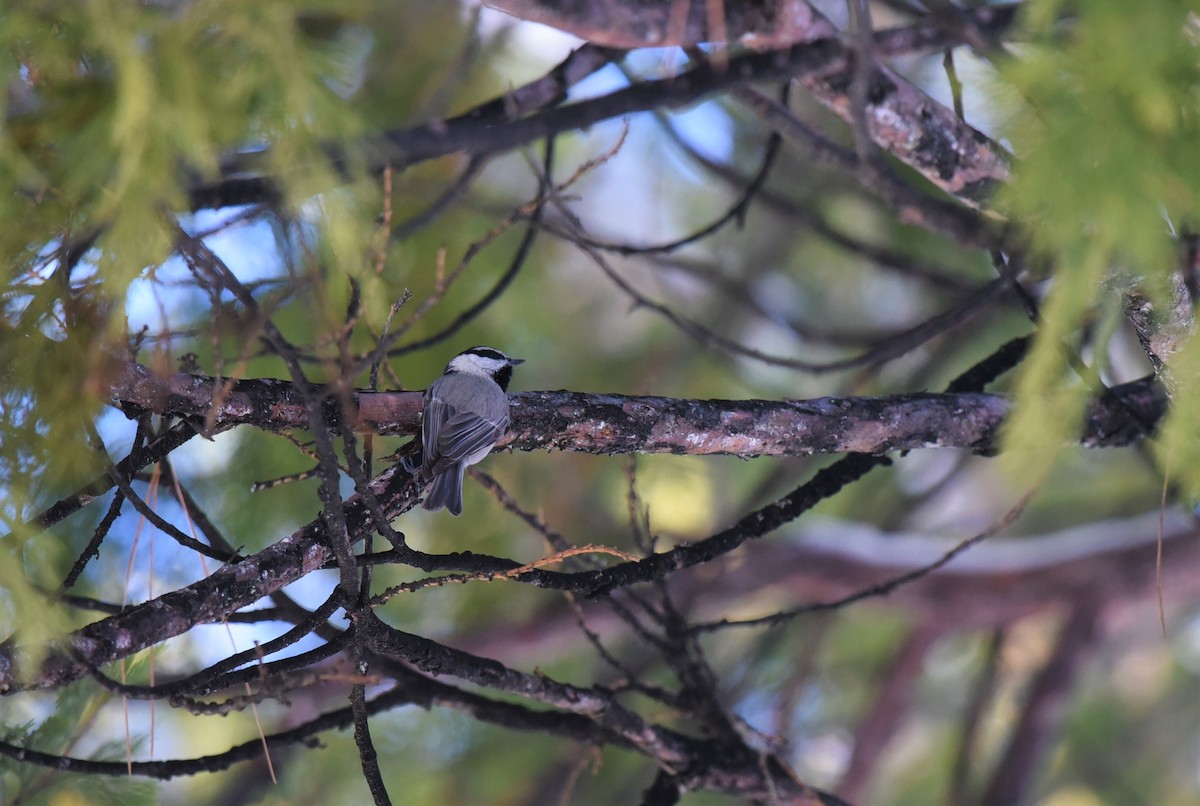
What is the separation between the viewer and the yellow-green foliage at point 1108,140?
0.90 meters

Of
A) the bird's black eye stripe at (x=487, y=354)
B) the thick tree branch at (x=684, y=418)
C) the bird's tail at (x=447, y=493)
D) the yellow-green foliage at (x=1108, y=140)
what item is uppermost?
the bird's black eye stripe at (x=487, y=354)

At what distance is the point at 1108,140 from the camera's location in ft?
3.06

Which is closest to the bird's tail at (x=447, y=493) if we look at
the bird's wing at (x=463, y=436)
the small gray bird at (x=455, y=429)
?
the small gray bird at (x=455, y=429)

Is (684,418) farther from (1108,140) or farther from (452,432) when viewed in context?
(1108,140)

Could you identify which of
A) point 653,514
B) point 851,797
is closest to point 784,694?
point 851,797

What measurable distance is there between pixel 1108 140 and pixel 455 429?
1.37 metres

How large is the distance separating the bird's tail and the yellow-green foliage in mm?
1463

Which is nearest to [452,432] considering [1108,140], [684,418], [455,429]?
[455,429]

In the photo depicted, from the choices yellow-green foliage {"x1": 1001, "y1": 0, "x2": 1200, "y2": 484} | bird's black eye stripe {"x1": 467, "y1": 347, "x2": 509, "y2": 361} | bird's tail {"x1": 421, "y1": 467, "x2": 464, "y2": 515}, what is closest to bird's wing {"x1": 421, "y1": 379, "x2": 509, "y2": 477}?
bird's tail {"x1": 421, "y1": 467, "x2": 464, "y2": 515}

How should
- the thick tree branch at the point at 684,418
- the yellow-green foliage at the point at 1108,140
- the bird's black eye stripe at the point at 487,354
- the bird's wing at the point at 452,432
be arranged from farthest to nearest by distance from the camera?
the bird's black eye stripe at the point at 487,354 → the bird's wing at the point at 452,432 → the thick tree branch at the point at 684,418 → the yellow-green foliage at the point at 1108,140

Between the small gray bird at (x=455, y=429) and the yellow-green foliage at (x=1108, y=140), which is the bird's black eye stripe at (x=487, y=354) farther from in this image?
the yellow-green foliage at (x=1108, y=140)

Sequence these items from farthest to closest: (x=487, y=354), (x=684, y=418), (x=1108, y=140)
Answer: (x=487, y=354), (x=684, y=418), (x=1108, y=140)

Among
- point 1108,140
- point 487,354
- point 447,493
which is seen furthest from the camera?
point 487,354

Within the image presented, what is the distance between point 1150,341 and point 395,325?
2048mm
